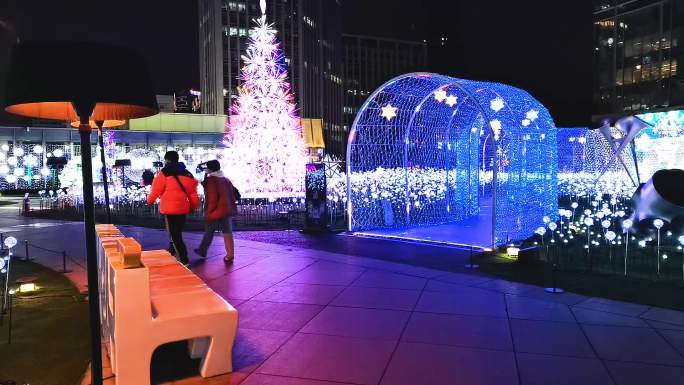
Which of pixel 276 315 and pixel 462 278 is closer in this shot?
pixel 276 315

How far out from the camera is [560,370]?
4.04 m

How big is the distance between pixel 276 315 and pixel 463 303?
2.23 metres

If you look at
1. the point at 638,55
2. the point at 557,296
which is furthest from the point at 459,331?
the point at 638,55

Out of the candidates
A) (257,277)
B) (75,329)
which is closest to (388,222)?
(257,277)

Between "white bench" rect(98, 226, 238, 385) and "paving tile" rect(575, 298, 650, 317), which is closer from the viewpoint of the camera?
"white bench" rect(98, 226, 238, 385)

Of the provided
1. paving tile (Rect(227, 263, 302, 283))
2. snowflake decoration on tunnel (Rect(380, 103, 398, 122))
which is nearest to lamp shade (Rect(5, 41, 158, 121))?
paving tile (Rect(227, 263, 302, 283))

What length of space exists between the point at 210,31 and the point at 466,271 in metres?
A: 89.1

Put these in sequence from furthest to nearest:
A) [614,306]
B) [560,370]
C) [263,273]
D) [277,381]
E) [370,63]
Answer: [370,63], [263,273], [614,306], [560,370], [277,381]

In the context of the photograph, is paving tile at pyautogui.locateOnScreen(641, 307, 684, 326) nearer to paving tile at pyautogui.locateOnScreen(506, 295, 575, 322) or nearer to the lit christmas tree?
paving tile at pyautogui.locateOnScreen(506, 295, 575, 322)

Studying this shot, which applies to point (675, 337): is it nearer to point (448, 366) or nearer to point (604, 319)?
point (604, 319)

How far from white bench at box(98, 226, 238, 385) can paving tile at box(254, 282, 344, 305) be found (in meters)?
1.98

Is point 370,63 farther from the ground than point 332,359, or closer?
farther from the ground

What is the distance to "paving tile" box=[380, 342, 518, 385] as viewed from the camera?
3854mm

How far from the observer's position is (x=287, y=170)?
2116 centimetres
